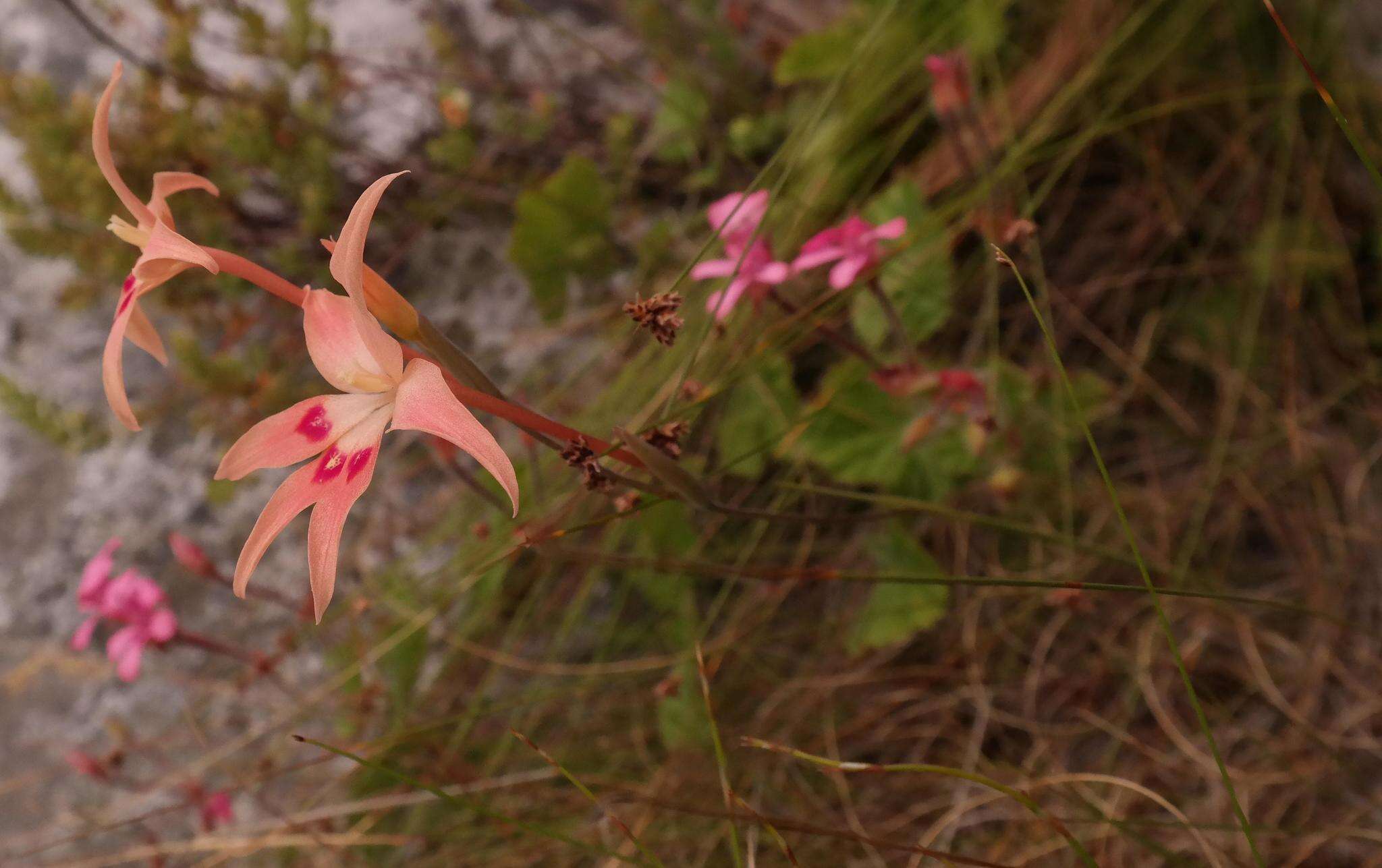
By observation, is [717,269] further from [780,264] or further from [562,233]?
[562,233]

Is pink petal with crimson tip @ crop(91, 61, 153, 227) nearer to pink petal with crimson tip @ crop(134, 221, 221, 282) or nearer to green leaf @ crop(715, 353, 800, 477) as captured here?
pink petal with crimson tip @ crop(134, 221, 221, 282)

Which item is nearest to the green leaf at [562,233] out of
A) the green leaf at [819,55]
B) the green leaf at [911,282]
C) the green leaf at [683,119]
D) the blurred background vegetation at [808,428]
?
the blurred background vegetation at [808,428]

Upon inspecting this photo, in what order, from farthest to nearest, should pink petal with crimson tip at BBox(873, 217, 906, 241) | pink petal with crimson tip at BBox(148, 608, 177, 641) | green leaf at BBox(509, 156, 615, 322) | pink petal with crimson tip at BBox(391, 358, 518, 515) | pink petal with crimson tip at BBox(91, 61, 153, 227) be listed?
1. green leaf at BBox(509, 156, 615, 322)
2. pink petal with crimson tip at BBox(148, 608, 177, 641)
3. pink petal with crimson tip at BBox(873, 217, 906, 241)
4. pink petal with crimson tip at BBox(91, 61, 153, 227)
5. pink petal with crimson tip at BBox(391, 358, 518, 515)

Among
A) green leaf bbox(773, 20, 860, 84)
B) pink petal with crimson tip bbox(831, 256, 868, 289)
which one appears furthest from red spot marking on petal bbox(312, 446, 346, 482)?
green leaf bbox(773, 20, 860, 84)

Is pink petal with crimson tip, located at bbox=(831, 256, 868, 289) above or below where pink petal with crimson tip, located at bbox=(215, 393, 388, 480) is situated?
above

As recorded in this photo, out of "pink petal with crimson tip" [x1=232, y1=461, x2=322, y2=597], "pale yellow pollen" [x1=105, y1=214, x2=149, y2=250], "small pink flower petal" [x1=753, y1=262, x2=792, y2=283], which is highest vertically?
"pale yellow pollen" [x1=105, y1=214, x2=149, y2=250]

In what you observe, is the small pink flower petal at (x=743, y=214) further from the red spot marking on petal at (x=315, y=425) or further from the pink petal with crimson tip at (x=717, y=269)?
the red spot marking on petal at (x=315, y=425)
